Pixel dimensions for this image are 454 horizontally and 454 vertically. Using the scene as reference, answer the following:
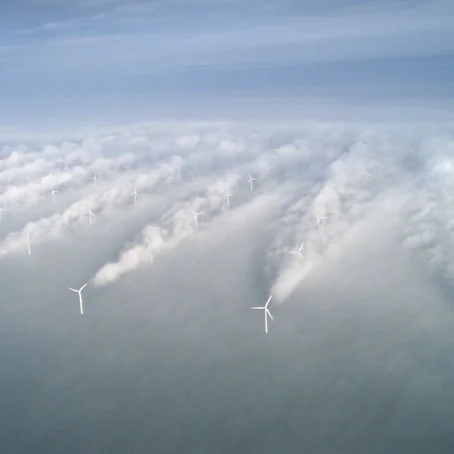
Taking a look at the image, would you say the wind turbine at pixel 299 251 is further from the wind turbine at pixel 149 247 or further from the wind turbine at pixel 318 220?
the wind turbine at pixel 149 247

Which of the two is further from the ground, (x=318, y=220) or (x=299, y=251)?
(x=318, y=220)

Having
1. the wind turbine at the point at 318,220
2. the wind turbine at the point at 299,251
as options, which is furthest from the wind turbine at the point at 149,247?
the wind turbine at the point at 318,220

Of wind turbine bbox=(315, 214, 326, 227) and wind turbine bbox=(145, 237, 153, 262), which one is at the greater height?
wind turbine bbox=(315, 214, 326, 227)

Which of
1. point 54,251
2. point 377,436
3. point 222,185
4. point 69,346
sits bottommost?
point 377,436

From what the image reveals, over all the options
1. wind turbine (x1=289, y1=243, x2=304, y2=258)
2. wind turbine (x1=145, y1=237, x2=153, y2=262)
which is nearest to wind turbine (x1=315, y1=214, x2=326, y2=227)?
wind turbine (x1=289, y1=243, x2=304, y2=258)

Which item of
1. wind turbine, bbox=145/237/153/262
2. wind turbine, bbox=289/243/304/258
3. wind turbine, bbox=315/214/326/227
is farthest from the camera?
wind turbine, bbox=315/214/326/227

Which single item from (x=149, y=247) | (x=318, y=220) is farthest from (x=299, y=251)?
(x=149, y=247)

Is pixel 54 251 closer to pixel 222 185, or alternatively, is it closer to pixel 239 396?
pixel 222 185

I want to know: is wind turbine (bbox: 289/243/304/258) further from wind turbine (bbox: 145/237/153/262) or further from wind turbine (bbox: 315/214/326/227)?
wind turbine (bbox: 145/237/153/262)

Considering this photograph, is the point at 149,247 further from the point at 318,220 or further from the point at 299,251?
the point at 318,220

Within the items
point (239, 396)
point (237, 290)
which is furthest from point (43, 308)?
point (239, 396)

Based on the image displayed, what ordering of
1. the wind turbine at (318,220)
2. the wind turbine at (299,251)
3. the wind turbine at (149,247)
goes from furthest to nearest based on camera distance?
the wind turbine at (318,220), the wind turbine at (149,247), the wind turbine at (299,251)
